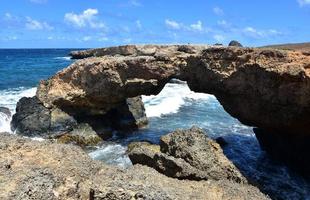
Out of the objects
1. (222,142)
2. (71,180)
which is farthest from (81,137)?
(71,180)

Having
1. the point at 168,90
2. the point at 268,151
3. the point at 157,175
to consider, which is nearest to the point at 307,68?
the point at 268,151

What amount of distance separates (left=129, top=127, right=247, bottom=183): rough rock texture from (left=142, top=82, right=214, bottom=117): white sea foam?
1433 centimetres

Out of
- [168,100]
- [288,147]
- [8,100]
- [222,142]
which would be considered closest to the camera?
[288,147]

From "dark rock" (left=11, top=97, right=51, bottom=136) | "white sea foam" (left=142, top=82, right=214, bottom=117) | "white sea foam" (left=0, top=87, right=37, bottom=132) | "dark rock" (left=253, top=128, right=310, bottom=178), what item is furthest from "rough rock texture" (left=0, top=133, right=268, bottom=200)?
"white sea foam" (left=142, top=82, right=214, bottom=117)

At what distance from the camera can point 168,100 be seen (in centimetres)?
3086

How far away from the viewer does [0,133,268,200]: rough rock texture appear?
558 cm

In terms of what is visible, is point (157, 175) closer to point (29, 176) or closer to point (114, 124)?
point (29, 176)

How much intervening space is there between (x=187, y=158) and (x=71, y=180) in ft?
17.1

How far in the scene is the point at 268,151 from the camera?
17.6 metres

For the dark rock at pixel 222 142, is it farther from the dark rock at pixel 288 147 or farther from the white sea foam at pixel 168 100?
the white sea foam at pixel 168 100

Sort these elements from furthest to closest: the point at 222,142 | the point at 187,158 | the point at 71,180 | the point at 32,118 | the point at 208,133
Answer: the point at 208,133 → the point at 32,118 → the point at 222,142 → the point at 187,158 → the point at 71,180

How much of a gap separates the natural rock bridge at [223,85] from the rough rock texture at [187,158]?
10.4 feet

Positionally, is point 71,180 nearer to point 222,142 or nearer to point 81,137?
point 222,142

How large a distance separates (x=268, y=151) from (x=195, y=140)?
23.2 ft
